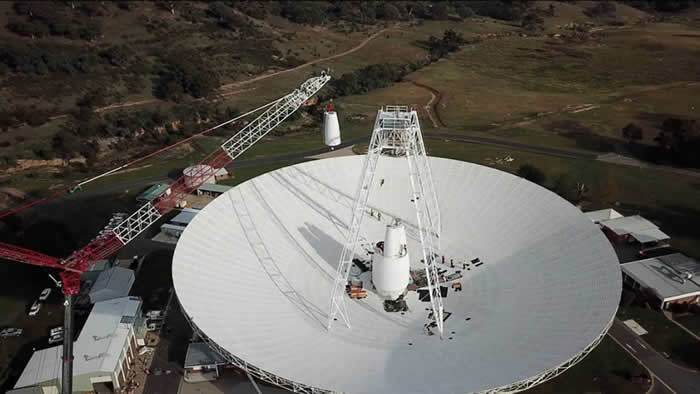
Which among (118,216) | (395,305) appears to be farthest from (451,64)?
(395,305)

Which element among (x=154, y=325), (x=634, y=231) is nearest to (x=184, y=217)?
(x=154, y=325)

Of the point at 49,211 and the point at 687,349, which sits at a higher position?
the point at 49,211

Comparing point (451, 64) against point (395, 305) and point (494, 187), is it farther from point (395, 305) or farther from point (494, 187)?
point (395, 305)

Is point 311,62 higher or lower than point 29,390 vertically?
higher

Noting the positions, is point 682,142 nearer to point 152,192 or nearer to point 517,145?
point 517,145

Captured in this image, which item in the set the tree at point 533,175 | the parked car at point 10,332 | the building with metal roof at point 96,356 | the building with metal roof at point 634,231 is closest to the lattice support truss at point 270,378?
the building with metal roof at point 96,356

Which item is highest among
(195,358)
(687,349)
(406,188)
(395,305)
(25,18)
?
(25,18)
